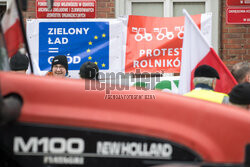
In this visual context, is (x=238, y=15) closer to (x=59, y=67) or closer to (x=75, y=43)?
(x=75, y=43)

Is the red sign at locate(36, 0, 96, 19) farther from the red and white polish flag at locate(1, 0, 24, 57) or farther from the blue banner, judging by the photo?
the red and white polish flag at locate(1, 0, 24, 57)

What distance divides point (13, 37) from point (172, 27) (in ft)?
16.4

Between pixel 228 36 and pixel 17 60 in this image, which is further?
pixel 228 36

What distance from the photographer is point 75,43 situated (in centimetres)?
709

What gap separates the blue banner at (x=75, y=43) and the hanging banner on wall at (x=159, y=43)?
456mm

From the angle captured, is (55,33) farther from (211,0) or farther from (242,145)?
(242,145)

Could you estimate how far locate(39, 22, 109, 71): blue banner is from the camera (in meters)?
7.08

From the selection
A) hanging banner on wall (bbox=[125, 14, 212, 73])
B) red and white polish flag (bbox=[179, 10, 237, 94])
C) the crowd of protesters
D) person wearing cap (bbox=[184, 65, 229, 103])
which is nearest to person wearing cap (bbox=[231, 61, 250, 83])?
the crowd of protesters

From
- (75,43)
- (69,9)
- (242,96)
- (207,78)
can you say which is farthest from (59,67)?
(242,96)

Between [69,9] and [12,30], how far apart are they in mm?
5420

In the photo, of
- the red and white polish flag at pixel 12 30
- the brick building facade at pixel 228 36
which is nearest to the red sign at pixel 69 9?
the brick building facade at pixel 228 36

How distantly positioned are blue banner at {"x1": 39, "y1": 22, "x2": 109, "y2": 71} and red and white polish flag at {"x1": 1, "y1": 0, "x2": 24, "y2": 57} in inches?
186

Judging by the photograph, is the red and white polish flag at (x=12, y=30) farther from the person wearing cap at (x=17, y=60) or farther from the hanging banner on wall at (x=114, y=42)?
the hanging banner on wall at (x=114, y=42)

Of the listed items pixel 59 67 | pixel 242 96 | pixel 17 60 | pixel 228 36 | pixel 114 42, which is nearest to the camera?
pixel 17 60
